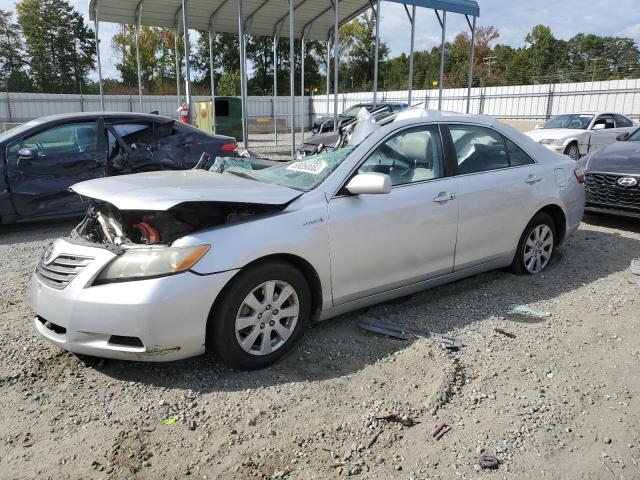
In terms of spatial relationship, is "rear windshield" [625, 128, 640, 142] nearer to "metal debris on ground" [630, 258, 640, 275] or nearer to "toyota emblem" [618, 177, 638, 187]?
"toyota emblem" [618, 177, 638, 187]

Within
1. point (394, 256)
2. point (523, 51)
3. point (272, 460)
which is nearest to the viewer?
point (272, 460)

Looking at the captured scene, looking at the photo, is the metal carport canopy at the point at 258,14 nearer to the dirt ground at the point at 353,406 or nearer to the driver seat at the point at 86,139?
the driver seat at the point at 86,139

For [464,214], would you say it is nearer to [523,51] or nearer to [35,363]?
[35,363]

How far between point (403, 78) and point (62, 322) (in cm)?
6354

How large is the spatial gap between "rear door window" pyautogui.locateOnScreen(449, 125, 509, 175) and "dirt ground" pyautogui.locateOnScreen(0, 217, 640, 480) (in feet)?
4.02

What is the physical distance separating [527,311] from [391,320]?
1.12 meters

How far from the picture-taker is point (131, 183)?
3588 millimetres

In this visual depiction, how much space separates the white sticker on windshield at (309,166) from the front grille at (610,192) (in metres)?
4.85

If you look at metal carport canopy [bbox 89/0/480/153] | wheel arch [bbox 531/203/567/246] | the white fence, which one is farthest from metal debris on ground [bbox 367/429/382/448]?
the white fence

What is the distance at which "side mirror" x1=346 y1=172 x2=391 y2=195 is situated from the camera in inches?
138

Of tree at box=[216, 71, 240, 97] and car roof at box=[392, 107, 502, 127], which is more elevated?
tree at box=[216, 71, 240, 97]

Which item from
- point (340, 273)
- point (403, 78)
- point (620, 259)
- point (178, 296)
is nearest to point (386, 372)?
point (340, 273)

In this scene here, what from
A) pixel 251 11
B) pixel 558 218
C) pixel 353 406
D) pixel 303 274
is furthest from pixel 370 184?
pixel 251 11

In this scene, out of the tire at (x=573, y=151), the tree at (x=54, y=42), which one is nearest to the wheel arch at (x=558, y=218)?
the tire at (x=573, y=151)
